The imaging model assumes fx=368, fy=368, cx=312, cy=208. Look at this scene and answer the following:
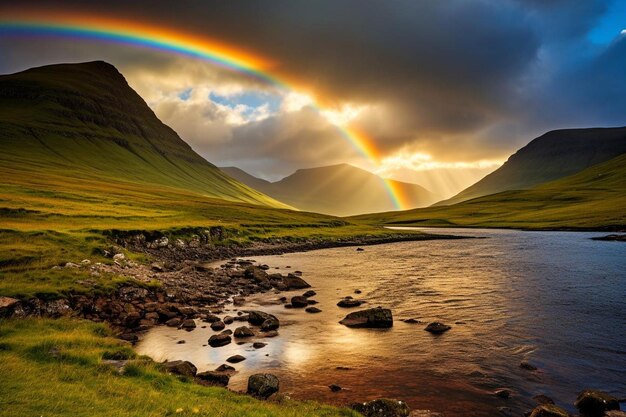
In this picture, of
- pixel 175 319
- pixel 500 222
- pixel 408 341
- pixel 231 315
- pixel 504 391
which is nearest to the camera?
pixel 504 391

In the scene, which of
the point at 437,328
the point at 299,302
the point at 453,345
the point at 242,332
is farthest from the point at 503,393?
the point at 299,302

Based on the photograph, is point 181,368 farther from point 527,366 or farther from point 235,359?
point 527,366

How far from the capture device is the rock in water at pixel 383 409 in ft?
53.4

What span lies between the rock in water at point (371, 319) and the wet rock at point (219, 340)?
10575 mm

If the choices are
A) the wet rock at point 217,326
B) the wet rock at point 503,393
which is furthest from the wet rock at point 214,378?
the wet rock at point 503,393

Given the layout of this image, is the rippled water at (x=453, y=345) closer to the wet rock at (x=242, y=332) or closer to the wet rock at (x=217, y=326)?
the wet rock at (x=217, y=326)

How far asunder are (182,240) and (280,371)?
53009 millimetres

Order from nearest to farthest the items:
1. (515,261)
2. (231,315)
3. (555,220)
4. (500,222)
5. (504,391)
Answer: (504,391), (231,315), (515,261), (555,220), (500,222)

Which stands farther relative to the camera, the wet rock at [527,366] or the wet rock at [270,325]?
the wet rock at [270,325]

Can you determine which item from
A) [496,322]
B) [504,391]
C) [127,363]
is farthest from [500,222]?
[127,363]

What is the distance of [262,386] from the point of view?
18.3 meters

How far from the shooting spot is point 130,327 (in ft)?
95.7

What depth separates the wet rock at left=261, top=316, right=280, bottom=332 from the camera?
99.8ft

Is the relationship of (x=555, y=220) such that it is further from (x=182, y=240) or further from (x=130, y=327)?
(x=130, y=327)
